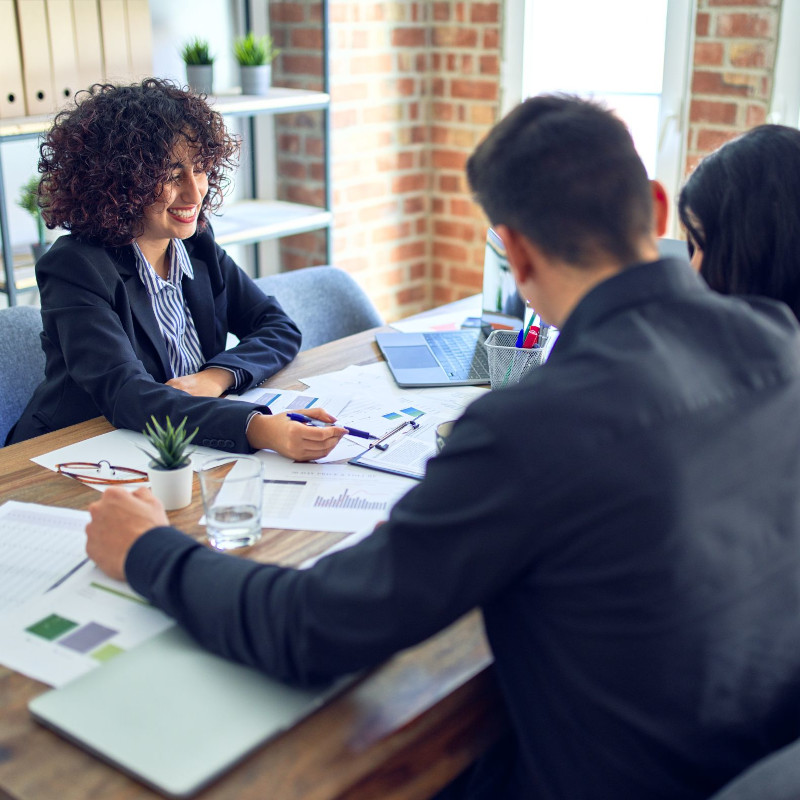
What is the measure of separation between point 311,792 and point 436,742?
158 millimetres

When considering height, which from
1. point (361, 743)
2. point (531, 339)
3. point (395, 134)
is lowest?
point (361, 743)

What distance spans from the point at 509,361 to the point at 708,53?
1.70 m

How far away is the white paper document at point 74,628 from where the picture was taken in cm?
98

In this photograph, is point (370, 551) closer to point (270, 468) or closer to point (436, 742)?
point (436, 742)

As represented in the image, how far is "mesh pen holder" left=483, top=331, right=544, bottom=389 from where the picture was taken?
1.79m

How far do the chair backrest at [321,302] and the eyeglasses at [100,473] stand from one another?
94 cm

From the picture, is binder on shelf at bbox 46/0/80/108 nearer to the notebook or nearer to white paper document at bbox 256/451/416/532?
white paper document at bbox 256/451/416/532

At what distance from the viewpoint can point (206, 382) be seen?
176cm

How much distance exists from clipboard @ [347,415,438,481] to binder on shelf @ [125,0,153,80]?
1530 millimetres

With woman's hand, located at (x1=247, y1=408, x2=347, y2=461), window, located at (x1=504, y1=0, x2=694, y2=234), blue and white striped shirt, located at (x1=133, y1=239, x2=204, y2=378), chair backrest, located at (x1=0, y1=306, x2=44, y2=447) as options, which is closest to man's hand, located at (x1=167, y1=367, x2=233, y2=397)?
blue and white striped shirt, located at (x1=133, y1=239, x2=204, y2=378)

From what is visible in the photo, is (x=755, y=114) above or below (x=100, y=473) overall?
above

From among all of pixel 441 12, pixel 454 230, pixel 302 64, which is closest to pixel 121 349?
pixel 302 64

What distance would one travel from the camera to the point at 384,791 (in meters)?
0.88

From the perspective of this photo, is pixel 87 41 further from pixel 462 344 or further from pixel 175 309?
pixel 462 344
